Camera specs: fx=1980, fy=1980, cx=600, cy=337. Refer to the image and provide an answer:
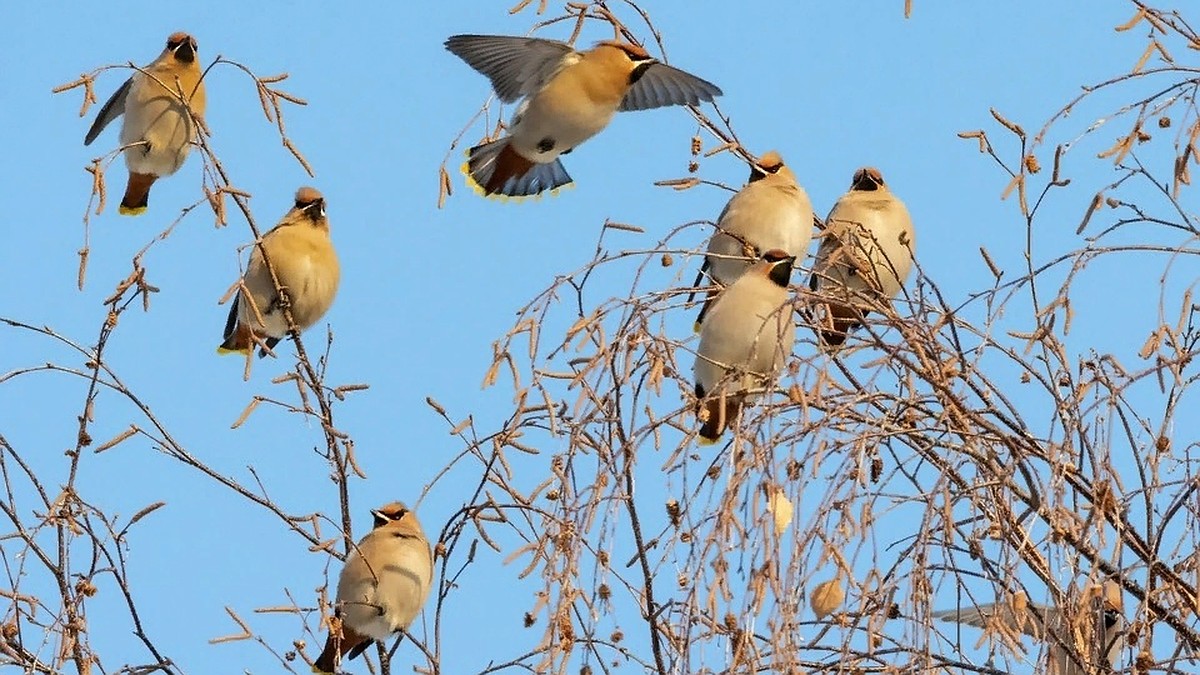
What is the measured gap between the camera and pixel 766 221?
16.3ft

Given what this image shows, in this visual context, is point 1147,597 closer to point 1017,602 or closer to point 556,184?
point 1017,602

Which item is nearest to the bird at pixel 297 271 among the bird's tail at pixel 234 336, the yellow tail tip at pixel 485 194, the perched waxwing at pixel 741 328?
the bird's tail at pixel 234 336

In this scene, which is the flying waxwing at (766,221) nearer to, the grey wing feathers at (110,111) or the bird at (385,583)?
the bird at (385,583)

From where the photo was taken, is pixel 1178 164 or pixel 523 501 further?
pixel 523 501

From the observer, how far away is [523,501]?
361cm

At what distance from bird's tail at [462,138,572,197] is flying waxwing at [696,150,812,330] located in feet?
3.63

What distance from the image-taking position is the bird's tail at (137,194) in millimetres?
6531

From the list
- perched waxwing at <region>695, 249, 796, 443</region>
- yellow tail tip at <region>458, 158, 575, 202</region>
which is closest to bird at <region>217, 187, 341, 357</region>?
yellow tail tip at <region>458, 158, 575, 202</region>

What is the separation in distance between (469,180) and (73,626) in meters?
2.70

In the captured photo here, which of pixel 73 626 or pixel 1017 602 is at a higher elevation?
pixel 73 626

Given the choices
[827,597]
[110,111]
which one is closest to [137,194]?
[110,111]

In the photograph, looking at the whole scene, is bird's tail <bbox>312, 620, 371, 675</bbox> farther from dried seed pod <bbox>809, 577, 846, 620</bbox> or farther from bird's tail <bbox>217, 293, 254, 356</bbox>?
dried seed pod <bbox>809, 577, 846, 620</bbox>

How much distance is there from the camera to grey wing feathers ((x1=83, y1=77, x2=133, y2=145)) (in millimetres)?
6422

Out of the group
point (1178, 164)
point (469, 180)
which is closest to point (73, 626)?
Answer: point (1178, 164)
